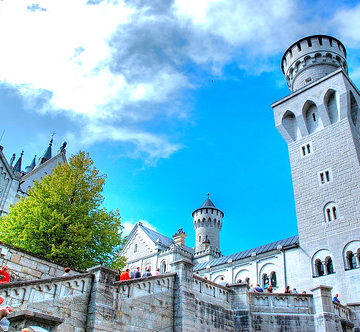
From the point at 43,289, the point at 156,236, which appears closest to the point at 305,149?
the point at 43,289

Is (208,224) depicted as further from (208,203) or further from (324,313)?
(324,313)

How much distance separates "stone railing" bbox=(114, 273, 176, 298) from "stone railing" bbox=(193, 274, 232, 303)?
4.28ft

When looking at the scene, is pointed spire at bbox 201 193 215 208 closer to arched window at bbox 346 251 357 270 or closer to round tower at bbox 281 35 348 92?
round tower at bbox 281 35 348 92

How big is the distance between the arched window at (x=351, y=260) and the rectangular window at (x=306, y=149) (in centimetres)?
974

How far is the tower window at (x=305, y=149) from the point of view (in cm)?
3163

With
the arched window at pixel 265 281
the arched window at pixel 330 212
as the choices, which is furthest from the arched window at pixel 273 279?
the arched window at pixel 330 212

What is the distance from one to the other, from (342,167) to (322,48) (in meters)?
14.4

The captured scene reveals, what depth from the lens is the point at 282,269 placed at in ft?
97.1

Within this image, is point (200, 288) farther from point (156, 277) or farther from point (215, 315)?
point (156, 277)

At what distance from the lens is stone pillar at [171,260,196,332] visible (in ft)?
44.9

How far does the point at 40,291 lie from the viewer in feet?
33.0

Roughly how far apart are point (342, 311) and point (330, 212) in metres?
10.5

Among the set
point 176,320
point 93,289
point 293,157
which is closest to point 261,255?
point 293,157

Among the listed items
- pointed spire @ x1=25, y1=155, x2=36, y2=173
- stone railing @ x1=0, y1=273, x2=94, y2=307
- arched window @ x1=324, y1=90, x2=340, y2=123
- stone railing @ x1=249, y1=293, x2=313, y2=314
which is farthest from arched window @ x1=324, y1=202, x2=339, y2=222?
pointed spire @ x1=25, y1=155, x2=36, y2=173
